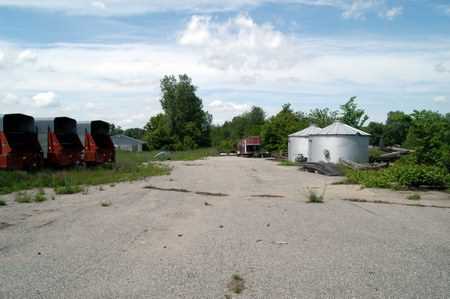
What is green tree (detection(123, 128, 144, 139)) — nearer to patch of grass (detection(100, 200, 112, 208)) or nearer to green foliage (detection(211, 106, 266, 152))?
green foliage (detection(211, 106, 266, 152))

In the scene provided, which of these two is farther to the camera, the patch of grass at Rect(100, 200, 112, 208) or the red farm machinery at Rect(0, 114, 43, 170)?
the red farm machinery at Rect(0, 114, 43, 170)

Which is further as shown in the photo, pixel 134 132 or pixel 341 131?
pixel 134 132

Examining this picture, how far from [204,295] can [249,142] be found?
5433 cm

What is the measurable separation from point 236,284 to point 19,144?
1807cm

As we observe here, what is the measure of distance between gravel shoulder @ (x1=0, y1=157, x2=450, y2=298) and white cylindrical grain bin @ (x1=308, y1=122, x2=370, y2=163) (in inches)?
705

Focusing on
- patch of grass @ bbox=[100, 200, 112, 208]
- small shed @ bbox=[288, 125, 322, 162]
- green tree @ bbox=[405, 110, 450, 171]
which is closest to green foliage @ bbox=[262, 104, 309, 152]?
small shed @ bbox=[288, 125, 322, 162]

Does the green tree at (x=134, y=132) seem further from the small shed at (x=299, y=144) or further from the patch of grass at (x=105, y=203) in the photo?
the patch of grass at (x=105, y=203)

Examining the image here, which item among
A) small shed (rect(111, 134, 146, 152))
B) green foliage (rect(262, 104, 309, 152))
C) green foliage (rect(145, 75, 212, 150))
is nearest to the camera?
green foliage (rect(262, 104, 309, 152))

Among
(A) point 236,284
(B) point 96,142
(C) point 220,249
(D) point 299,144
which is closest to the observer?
(A) point 236,284

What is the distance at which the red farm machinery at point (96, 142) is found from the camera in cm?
2447

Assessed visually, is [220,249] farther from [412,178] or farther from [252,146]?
[252,146]

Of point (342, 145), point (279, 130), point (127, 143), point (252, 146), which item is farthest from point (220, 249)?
point (127, 143)

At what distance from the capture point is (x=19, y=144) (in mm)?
20297

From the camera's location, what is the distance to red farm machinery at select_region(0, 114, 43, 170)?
1903 centimetres
